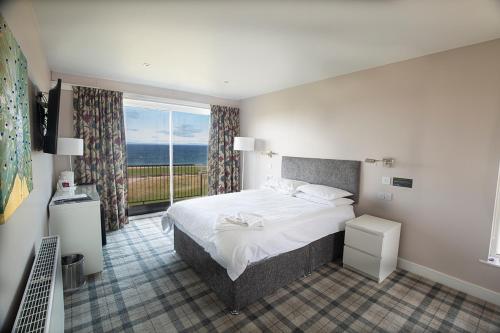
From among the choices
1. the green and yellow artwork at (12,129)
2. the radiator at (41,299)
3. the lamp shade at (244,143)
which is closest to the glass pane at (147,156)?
the lamp shade at (244,143)

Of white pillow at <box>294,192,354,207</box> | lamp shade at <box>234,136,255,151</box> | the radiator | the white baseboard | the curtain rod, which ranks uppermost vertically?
the curtain rod

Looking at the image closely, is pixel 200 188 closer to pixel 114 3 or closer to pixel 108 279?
pixel 108 279

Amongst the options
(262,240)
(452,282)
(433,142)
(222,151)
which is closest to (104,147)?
(222,151)

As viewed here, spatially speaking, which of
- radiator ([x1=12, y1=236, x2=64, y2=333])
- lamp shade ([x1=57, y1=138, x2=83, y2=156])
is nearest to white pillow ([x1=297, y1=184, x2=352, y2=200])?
radiator ([x1=12, y1=236, x2=64, y2=333])

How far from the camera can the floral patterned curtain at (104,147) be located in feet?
12.4

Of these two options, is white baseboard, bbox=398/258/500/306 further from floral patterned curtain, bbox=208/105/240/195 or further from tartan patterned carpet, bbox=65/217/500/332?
floral patterned curtain, bbox=208/105/240/195

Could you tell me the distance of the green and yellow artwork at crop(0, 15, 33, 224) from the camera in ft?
3.25

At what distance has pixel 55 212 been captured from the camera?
2.42 meters

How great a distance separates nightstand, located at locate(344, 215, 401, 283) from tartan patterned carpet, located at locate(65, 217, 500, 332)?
0.12 metres

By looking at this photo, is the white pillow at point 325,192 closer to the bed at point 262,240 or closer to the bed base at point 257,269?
the bed at point 262,240

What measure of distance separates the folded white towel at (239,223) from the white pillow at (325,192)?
4.07 ft

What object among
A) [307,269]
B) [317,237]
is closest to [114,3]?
[317,237]

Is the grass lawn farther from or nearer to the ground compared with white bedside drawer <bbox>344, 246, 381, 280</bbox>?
farther from the ground

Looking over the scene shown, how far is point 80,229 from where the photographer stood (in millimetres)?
2535
